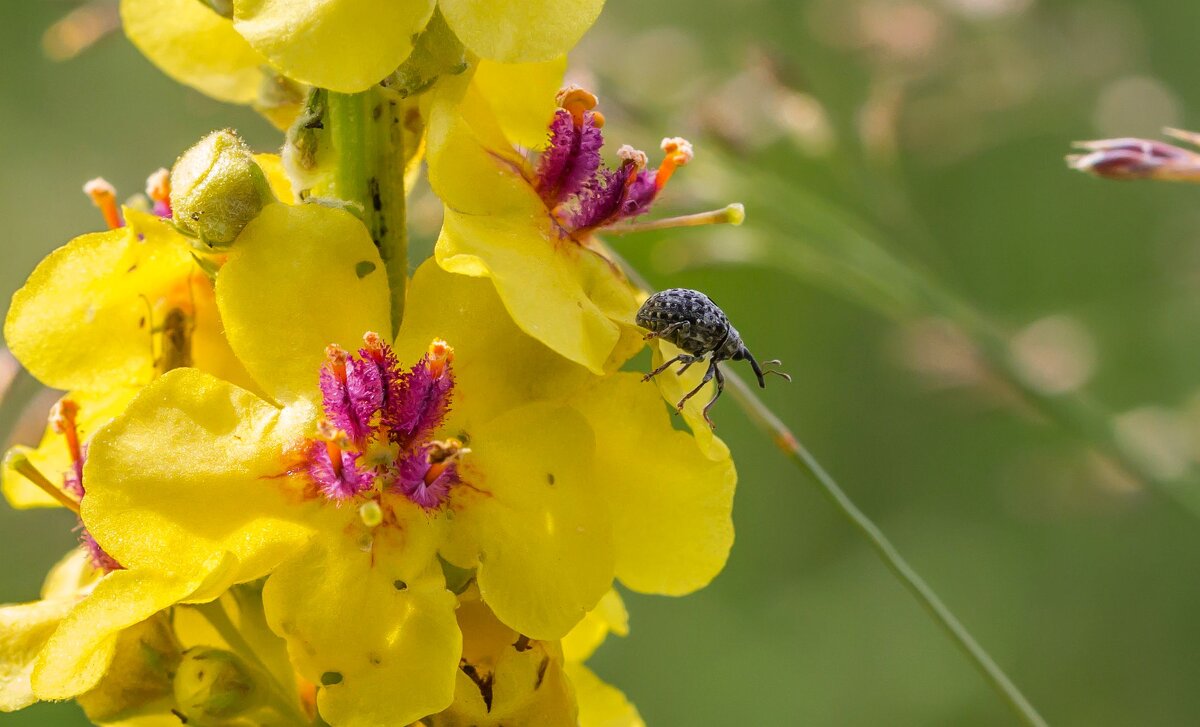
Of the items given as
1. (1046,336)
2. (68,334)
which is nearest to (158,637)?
(68,334)

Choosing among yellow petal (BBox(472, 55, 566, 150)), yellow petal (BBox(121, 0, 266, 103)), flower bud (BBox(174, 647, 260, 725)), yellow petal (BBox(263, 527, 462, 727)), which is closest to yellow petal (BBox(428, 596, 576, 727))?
yellow petal (BBox(263, 527, 462, 727))

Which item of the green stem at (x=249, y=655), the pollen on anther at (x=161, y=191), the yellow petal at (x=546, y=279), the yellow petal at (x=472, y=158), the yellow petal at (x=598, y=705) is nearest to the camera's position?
the yellow petal at (x=546, y=279)

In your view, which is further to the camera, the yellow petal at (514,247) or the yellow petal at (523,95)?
the yellow petal at (523,95)

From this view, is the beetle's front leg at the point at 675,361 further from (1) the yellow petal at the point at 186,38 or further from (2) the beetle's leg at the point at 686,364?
(1) the yellow petal at the point at 186,38

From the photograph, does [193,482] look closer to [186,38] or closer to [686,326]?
[686,326]

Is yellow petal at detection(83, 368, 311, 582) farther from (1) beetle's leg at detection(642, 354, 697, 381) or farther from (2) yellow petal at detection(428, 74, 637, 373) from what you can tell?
(1) beetle's leg at detection(642, 354, 697, 381)

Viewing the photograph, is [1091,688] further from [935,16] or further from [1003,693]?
[1003,693]

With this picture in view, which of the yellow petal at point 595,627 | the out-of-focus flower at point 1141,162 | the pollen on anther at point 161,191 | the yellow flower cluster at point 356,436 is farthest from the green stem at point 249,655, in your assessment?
the out-of-focus flower at point 1141,162

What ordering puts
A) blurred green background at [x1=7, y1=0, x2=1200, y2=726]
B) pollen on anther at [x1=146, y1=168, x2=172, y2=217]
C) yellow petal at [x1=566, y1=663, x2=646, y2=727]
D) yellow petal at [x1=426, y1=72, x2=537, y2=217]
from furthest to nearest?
blurred green background at [x1=7, y1=0, x2=1200, y2=726] → yellow petal at [x1=566, y1=663, x2=646, y2=727] → pollen on anther at [x1=146, y1=168, x2=172, y2=217] → yellow petal at [x1=426, y1=72, x2=537, y2=217]
